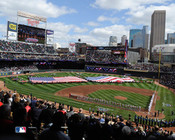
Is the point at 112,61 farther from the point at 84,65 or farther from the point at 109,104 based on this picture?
the point at 109,104

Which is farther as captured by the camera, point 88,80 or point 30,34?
point 30,34

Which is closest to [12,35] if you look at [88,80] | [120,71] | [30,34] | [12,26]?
[12,26]

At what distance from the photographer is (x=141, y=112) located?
77.2ft

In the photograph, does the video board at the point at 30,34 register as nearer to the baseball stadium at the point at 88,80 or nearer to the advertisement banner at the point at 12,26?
the baseball stadium at the point at 88,80

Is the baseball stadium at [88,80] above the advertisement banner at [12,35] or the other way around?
the other way around

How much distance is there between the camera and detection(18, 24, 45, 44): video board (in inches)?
2625

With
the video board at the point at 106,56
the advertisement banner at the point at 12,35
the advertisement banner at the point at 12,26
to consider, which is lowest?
the video board at the point at 106,56

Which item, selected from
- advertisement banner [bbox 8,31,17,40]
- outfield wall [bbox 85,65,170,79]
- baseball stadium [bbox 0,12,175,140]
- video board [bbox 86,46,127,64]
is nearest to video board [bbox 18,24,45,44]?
baseball stadium [bbox 0,12,175,140]

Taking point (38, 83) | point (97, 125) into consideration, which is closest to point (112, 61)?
point (38, 83)

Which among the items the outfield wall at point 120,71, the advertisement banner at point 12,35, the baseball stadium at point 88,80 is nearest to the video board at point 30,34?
the baseball stadium at point 88,80

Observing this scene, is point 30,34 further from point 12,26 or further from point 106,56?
point 106,56

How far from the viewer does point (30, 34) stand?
69812mm

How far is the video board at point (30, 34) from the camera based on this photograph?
66.7 meters

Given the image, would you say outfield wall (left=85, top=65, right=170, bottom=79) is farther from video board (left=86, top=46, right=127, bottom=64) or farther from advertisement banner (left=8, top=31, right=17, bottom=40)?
advertisement banner (left=8, top=31, right=17, bottom=40)
